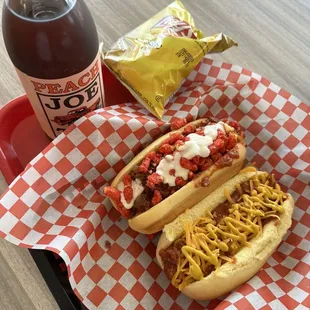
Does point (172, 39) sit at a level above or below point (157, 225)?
above

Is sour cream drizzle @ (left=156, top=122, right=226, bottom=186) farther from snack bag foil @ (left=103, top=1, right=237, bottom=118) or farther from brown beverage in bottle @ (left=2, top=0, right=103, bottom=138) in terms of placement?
brown beverage in bottle @ (left=2, top=0, right=103, bottom=138)

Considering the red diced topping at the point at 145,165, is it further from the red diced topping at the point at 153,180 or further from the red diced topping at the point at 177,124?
the red diced topping at the point at 177,124

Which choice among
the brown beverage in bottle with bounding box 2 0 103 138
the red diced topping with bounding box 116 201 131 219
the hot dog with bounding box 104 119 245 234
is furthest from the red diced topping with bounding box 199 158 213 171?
the brown beverage in bottle with bounding box 2 0 103 138

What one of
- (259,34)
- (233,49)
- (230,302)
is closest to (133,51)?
(233,49)

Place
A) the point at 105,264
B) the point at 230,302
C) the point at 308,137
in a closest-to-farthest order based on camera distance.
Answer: the point at 230,302 < the point at 105,264 < the point at 308,137

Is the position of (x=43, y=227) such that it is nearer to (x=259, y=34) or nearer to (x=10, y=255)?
(x=10, y=255)

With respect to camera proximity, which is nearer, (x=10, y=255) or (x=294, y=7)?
(x=10, y=255)
